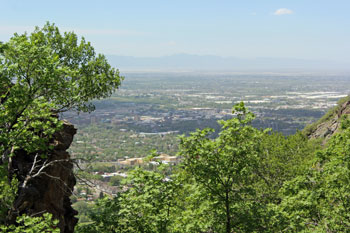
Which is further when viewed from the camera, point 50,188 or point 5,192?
point 50,188

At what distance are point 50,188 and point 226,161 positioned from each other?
847 centimetres

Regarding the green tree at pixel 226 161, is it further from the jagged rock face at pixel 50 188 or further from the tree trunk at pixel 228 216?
the jagged rock face at pixel 50 188

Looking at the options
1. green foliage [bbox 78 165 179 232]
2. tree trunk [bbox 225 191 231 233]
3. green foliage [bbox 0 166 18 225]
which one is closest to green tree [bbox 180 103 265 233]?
tree trunk [bbox 225 191 231 233]

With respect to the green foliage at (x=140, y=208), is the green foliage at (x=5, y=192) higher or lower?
higher

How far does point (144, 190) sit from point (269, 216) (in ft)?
16.0

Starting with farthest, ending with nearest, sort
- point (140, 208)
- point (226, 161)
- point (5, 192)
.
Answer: point (226, 161)
point (140, 208)
point (5, 192)

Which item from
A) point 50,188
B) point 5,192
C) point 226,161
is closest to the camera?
point 5,192

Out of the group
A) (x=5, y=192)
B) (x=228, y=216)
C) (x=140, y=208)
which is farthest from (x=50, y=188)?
(x=228, y=216)

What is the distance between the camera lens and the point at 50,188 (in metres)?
15.8

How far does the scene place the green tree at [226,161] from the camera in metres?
12.6

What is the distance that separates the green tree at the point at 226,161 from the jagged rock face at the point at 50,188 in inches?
214

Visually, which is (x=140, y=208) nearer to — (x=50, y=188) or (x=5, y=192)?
(x=5, y=192)

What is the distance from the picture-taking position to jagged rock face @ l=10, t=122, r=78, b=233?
1448 centimetres

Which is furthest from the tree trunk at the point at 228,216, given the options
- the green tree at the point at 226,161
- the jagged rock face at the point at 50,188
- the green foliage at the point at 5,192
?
the green foliage at the point at 5,192
